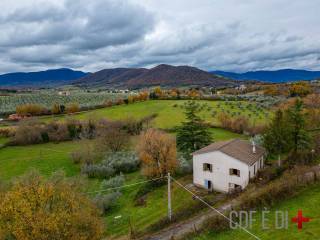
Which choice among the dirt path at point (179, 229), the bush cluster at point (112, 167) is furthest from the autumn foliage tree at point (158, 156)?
the dirt path at point (179, 229)

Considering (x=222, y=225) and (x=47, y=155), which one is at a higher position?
(x=222, y=225)

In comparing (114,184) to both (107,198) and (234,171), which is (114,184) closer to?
(107,198)

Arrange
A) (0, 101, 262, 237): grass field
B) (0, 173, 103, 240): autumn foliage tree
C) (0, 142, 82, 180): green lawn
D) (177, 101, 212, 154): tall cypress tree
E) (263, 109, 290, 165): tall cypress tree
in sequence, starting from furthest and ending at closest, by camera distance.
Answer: (0, 142, 82, 180): green lawn < (177, 101, 212, 154): tall cypress tree < (263, 109, 290, 165): tall cypress tree < (0, 101, 262, 237): grass field < (0, 173, 103, 240): autumn foliage tree

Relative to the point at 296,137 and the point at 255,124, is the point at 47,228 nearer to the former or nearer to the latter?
the point at 296,137

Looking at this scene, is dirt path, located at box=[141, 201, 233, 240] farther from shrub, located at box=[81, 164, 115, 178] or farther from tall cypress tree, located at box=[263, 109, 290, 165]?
shrub, located at box=[81, 164, 115, 178]

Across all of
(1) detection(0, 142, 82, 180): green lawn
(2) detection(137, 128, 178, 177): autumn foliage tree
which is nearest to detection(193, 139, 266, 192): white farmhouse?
(2) detection(137, 128, 178, 177): autumn foliage tree

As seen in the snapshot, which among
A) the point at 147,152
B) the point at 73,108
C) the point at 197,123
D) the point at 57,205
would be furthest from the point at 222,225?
the point at 73,108
